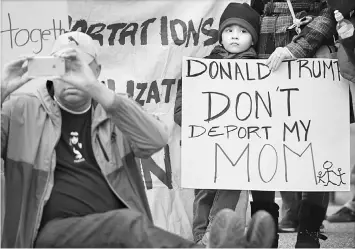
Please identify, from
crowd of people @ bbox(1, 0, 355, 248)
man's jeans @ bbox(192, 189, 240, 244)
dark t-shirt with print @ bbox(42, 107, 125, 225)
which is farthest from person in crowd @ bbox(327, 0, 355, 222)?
dark t-shirt with print @ bbox(42, 107, 125, 225)

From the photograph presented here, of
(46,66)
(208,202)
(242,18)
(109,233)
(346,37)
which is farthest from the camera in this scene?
(208,202)

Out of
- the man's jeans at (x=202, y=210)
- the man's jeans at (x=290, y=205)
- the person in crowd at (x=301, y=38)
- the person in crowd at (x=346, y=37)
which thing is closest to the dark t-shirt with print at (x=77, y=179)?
the man's jeans at (x=202, y=210)

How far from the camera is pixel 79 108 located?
401cm

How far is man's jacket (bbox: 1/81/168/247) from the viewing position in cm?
385

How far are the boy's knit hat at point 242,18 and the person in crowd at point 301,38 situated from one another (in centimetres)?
8

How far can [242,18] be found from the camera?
4.79 metres

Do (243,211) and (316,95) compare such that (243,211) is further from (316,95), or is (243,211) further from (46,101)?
(46,101)

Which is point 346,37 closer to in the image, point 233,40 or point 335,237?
point 233,40

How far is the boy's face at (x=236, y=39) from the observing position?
189 inches

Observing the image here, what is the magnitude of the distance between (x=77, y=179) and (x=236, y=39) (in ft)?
4.28

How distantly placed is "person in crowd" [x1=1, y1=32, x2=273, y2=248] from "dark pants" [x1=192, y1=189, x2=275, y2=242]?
85 centimetres

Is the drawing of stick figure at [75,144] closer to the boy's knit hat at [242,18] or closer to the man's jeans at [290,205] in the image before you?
the boy's knit hat at [242,18]

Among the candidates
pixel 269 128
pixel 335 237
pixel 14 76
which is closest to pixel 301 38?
pixel 269 128

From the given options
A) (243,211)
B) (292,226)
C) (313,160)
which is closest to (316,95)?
(313,160)
